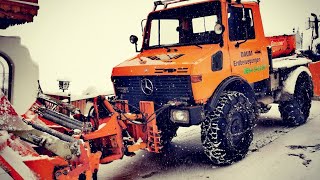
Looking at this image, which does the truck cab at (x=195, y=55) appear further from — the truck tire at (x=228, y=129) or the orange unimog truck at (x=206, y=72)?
the truck tire at (x=228, y=129)

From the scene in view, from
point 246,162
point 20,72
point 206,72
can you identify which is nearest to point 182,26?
point 206,72

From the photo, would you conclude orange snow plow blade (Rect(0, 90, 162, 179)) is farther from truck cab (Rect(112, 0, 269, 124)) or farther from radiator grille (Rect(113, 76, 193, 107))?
truck cab (Rect(112, 0, 269, 124))

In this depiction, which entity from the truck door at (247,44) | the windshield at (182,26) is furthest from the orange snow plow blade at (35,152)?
the truck door at (247,44)

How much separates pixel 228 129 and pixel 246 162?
67 centimetres

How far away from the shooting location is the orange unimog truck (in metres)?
4.35

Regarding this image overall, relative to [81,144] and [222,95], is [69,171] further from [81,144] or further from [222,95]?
[222,95]

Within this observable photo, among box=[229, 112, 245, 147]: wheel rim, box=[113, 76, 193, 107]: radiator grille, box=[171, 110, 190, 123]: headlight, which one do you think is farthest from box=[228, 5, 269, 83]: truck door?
box=[171, 110, 190, 123]: headlight

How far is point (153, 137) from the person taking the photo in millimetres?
4246

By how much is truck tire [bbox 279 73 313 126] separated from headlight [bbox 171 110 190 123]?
138 inches

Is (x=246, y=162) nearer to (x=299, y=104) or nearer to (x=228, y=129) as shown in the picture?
(x=228, y=129)

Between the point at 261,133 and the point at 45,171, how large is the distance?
5.02m

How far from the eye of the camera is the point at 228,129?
4609 mm

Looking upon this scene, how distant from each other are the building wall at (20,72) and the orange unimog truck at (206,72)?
3870mm

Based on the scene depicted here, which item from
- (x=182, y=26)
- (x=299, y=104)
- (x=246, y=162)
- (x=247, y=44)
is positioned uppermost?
(x=182, y=26)
